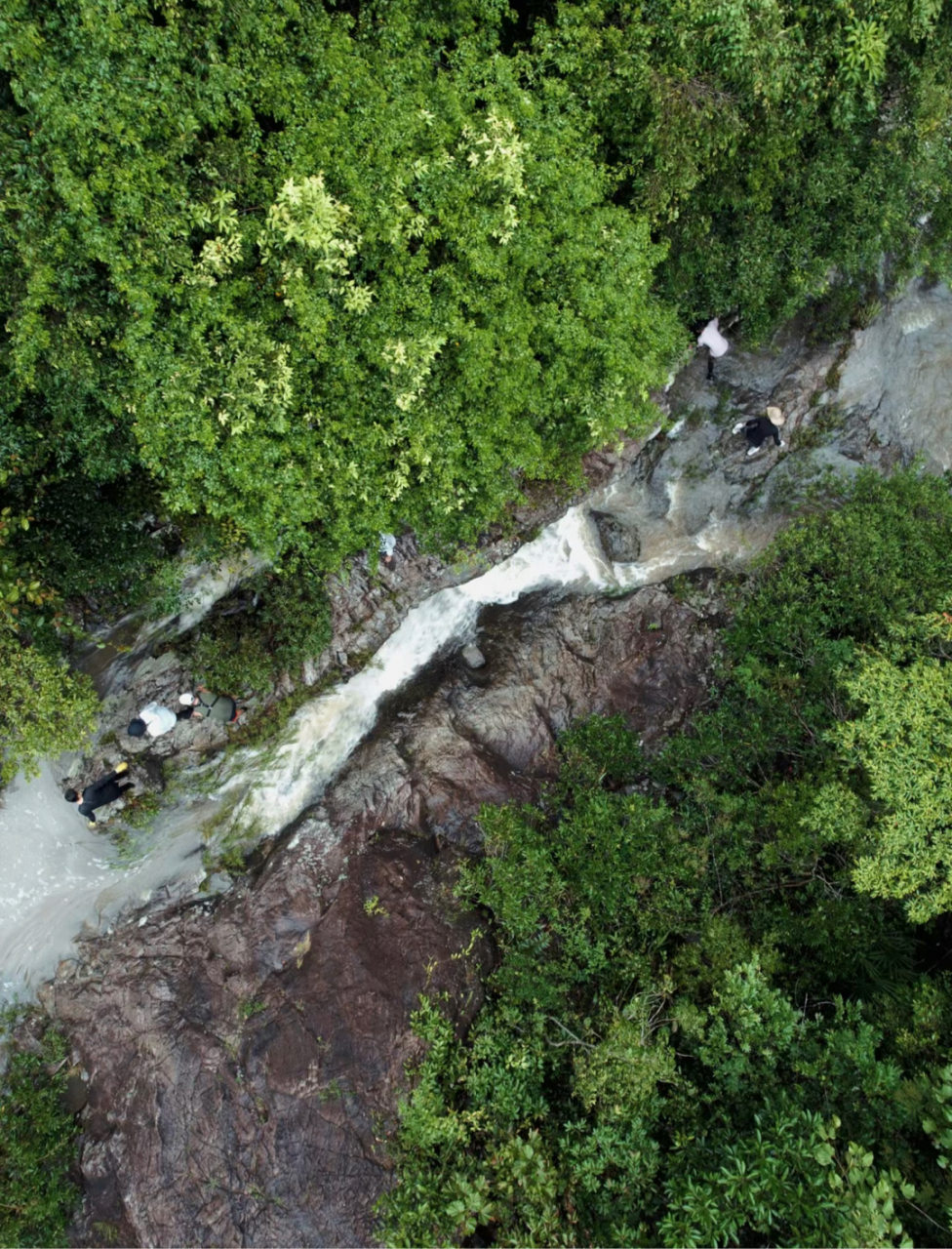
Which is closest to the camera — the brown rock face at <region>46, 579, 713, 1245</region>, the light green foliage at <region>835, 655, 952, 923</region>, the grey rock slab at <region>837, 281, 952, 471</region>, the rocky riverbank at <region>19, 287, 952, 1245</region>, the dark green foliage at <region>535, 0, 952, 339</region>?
the light green foliage at <region>835, 655, 952, 923</region>

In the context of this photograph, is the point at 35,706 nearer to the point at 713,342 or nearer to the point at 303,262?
the point at 303,262

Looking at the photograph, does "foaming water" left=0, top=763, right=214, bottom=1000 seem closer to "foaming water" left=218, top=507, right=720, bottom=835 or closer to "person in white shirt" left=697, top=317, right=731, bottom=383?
"foaming water" left=218, top=507, right=720, bottom=835

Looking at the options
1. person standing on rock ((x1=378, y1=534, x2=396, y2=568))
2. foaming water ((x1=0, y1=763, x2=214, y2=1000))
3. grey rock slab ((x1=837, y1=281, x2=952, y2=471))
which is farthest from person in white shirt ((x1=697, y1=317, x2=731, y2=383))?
foaming water ((x1=0, y1=763, x2=214, y2=1000))

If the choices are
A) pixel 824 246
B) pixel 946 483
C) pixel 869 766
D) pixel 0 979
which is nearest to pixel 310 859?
pixel 0 979

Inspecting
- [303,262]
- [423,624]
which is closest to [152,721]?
[423,624]

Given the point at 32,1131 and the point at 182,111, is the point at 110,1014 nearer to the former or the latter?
the point at 32,1131

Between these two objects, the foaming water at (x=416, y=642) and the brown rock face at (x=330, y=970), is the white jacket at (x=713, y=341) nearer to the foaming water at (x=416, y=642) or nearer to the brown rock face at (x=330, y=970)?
the foaming water at (x=416, y=642)
